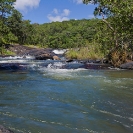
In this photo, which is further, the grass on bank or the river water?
the grass on bank

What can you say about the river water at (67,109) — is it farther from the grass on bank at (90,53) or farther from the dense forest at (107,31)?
the grass on bank at (90,53)

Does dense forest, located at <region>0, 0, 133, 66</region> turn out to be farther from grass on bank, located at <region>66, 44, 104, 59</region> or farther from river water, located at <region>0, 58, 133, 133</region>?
river water, located at <region>0, 58, 133, 133</region>

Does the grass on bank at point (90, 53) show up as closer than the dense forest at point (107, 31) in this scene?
No

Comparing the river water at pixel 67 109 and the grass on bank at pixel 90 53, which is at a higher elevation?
the grass on bank at pixel 90 53

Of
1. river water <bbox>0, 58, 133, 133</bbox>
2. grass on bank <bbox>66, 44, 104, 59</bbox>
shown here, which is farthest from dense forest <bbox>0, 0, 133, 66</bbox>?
river water <bbox>0, 58, 133, 133</bbox>

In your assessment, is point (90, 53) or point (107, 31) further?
point (90, 53)

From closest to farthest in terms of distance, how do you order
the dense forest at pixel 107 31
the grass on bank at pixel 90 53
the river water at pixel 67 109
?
the river water at pixel 67 109
the dense forest at pixel 107 31
the grass on bank at pixel 90 53

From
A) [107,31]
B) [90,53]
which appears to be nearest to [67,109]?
[107,31]

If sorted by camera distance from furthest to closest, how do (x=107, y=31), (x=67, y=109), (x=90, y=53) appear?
(x=90, y=53) → (x=107, y=31) → (x=67, y=109)

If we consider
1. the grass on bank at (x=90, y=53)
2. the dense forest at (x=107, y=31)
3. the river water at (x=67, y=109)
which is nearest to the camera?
the river water at (x=67, y=109)

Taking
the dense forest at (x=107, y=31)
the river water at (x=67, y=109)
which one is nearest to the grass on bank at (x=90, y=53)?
the dense forest at (x=107, y=31)

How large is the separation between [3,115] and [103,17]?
17448 millimetres

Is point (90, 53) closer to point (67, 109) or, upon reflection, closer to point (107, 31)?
point (107, 31)

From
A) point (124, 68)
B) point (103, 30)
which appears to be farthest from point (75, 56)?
point (124, 68)
